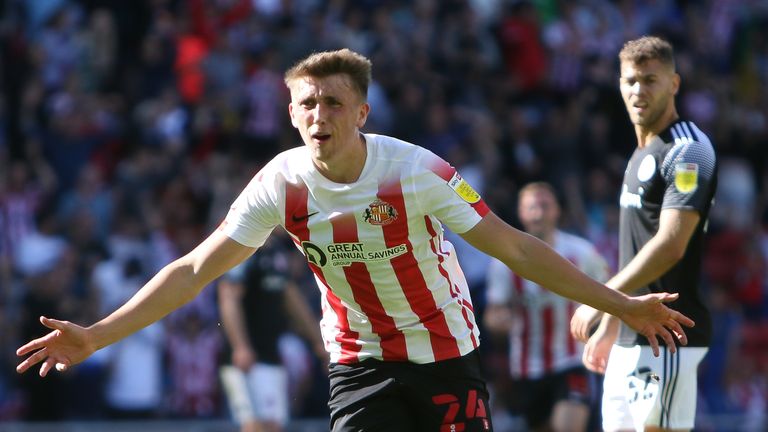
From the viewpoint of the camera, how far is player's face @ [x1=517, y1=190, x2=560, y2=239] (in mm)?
9734

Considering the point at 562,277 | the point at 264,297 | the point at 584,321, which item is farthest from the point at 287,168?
the point at 264,297

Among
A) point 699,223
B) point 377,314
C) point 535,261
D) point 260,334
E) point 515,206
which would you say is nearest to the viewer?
point 535,261

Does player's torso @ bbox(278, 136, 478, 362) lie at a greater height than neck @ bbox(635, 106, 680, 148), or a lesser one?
lesser

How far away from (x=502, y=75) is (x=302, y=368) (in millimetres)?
4963

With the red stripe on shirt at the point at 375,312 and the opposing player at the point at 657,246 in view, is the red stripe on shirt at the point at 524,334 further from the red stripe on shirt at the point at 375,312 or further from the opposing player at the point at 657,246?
the red stripe on shirt at the point at 375,312

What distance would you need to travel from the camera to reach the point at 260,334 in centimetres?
1047

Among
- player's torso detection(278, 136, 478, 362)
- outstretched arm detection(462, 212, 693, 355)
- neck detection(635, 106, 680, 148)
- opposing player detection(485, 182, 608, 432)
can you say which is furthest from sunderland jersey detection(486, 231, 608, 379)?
outstretched arm detection(462, 212, 693, 355)

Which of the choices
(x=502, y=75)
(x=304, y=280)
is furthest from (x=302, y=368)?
(x=502, y=75)

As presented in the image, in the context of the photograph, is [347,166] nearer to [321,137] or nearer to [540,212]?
[321,137]

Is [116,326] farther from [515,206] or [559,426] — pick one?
[515,206]

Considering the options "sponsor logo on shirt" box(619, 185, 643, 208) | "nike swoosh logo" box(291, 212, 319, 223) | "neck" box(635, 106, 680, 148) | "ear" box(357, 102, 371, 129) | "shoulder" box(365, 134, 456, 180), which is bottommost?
"sponsor logo on shirt" box(619, 185, 643, 208)

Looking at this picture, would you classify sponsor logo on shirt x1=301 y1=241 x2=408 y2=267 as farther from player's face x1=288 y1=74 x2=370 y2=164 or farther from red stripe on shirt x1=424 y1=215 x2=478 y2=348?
player's face x1=288 y1=74 x2=370 y2=164

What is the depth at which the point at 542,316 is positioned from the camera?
9.88 meters

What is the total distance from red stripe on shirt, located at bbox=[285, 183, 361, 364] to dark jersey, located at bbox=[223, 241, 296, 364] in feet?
15.5
